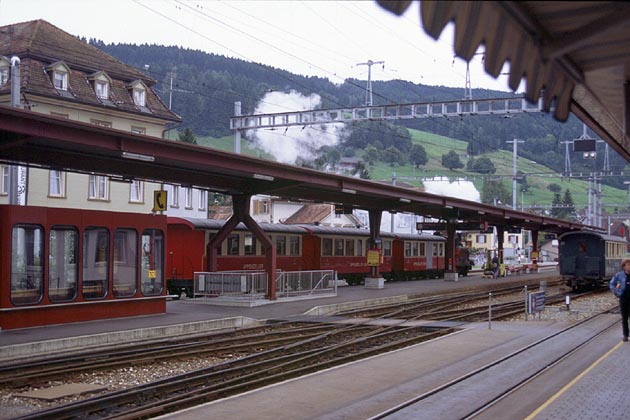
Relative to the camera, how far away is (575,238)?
35656 millimetres

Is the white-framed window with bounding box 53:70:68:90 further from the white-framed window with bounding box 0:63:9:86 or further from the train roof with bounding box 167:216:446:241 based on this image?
the train roof with bounding box 167:216:446:241

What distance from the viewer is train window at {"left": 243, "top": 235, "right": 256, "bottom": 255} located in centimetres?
3073

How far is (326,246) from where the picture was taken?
118 ft

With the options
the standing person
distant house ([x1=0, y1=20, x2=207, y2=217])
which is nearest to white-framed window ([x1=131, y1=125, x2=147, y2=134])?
distant house ([x1=0, y1=20, x2=207, y2=217])

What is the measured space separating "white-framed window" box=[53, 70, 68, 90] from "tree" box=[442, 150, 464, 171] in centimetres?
10419

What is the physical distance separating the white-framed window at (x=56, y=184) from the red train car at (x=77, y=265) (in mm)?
18975

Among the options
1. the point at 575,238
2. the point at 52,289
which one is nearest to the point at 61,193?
the point at 52,289

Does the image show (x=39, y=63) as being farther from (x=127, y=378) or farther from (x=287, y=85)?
(x=287, y=85)

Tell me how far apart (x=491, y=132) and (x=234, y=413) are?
116917mm

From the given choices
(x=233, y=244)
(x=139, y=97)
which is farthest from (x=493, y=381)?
(x=139, y=97)

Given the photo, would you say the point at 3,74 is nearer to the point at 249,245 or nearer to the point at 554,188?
the point at 249,245

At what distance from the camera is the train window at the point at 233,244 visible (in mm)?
29812

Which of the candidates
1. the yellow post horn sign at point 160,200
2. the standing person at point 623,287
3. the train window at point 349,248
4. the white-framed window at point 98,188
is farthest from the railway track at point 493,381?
the white-framed window at point 98,188

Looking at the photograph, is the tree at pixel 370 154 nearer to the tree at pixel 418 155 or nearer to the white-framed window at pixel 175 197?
the tree at pixel 418 155
